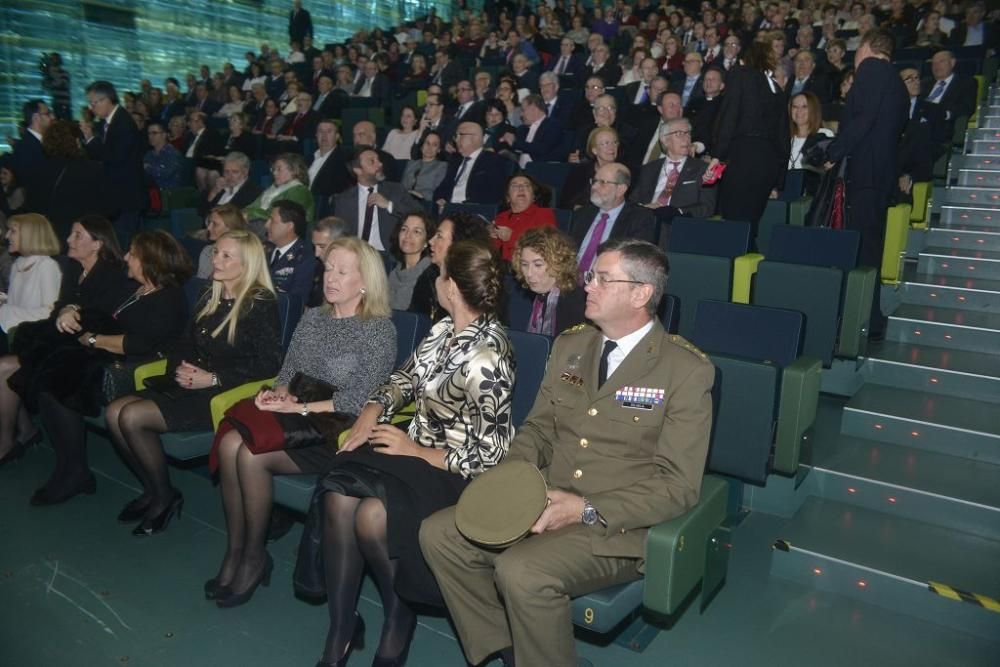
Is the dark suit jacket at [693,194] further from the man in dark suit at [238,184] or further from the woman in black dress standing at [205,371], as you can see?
the man in dark suit at [238,184]

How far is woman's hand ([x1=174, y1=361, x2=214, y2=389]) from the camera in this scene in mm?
2865

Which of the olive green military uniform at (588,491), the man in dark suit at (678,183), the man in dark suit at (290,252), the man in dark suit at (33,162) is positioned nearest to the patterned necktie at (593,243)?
the man in dark suit at (678,183)

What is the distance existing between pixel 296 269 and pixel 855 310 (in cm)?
255

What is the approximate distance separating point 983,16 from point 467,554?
794 cm

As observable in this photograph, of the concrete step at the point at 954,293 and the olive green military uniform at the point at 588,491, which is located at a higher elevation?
the concrete step at the point at 954,293

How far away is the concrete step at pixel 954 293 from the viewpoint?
3.76 m

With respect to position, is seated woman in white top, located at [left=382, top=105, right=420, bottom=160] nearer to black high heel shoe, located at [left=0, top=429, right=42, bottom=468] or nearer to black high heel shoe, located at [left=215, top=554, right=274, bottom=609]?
black high heel shoe, located at [left=0, top=429, right=42, bottom=468]

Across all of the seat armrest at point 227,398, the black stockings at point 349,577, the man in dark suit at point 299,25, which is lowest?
the black stockings at point 349,577

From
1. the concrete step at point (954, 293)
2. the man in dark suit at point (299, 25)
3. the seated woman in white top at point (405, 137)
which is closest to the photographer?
the concrete step at point (954, 293)

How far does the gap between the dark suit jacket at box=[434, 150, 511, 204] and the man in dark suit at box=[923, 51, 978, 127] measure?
3486mm

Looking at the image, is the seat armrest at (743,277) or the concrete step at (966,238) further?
the concrete step at (966,238)

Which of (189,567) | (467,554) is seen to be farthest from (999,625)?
(189,567)

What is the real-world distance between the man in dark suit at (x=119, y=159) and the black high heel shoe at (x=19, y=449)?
1876 millimetres

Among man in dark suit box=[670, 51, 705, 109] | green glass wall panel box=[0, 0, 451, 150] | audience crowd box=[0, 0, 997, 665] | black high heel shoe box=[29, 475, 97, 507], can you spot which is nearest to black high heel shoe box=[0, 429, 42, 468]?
audience crowd box=[0, 0, 997, 665]
